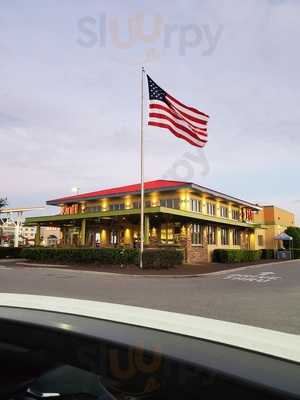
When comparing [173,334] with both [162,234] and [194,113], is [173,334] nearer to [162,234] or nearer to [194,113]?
[194,113]

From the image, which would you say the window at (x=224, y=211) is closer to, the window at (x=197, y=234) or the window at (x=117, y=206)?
the window at (x=197, y=234)

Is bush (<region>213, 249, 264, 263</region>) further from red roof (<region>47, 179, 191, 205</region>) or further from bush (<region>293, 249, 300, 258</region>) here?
bush (<region>293, 249, 300, 258</region>)

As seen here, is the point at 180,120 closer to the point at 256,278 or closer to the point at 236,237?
the point at 256,278

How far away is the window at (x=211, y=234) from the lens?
36.3 m

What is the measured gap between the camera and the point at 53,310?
2.05 meters

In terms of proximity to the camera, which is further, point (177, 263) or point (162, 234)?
point (162, 234)

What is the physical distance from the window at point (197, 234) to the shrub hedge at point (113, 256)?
7056mm

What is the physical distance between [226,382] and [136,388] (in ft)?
1.36

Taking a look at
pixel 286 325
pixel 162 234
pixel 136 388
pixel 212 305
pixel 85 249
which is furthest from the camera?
pixel 162 234

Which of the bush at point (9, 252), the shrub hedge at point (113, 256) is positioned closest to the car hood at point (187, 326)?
the shrub hedge at point (113, 256)

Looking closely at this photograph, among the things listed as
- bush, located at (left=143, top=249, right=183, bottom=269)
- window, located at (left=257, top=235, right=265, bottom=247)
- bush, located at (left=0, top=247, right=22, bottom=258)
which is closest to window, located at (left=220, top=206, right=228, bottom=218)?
window, located at (left=257, top=235, right=265, bottom=247)

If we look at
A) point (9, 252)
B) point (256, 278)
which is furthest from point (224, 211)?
point (9, 252)

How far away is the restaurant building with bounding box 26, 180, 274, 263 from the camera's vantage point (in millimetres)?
31620

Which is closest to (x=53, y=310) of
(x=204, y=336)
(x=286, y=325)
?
(x=204, y=336)
